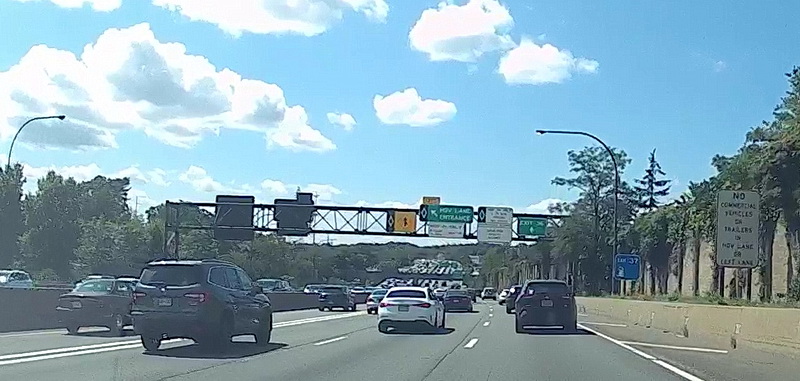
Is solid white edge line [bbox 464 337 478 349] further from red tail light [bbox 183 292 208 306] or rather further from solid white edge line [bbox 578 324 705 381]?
red tail light [bbox 183 292 208 306]

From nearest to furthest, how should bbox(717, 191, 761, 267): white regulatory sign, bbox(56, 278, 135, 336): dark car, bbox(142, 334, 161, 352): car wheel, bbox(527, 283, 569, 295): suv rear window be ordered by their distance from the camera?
bbox(142, 334, 161, 352): car wheel, bbox(717, 191, 761, 267): white regulatory sign, bbox(56, 278, 135, 336): dark car, bbox(527, 283, 569, 295): suv rear window

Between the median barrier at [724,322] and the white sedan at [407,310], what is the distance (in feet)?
24.1

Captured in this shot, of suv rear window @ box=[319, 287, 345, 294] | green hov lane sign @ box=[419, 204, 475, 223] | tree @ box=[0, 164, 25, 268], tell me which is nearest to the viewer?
suv rear window @ box=[319, 287, 345, 294]

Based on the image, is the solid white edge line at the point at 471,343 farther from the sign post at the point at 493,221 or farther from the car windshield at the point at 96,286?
the sign post at the point at 493,221

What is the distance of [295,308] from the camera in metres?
56.2

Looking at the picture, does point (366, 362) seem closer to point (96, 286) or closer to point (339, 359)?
point (339, 359)

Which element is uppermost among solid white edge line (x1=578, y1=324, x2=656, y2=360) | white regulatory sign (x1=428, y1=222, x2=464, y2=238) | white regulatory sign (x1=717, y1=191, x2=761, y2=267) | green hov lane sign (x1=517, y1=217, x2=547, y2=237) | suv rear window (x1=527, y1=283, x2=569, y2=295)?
green hov lane sign (x1=517, y1=217, x2=547, y2=237)

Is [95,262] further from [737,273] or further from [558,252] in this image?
[737,273]

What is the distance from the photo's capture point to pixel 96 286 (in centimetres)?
2797

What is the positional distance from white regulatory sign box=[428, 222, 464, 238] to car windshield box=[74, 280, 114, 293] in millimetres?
37995

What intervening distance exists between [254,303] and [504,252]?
143m

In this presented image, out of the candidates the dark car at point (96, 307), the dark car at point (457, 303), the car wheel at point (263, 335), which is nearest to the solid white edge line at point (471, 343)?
the car wheel at point (263, 335)

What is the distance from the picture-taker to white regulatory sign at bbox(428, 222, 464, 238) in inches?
2552

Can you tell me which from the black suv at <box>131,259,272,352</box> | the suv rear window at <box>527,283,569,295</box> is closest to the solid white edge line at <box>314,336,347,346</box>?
the black suv at <box>131,259,272,352</box>
